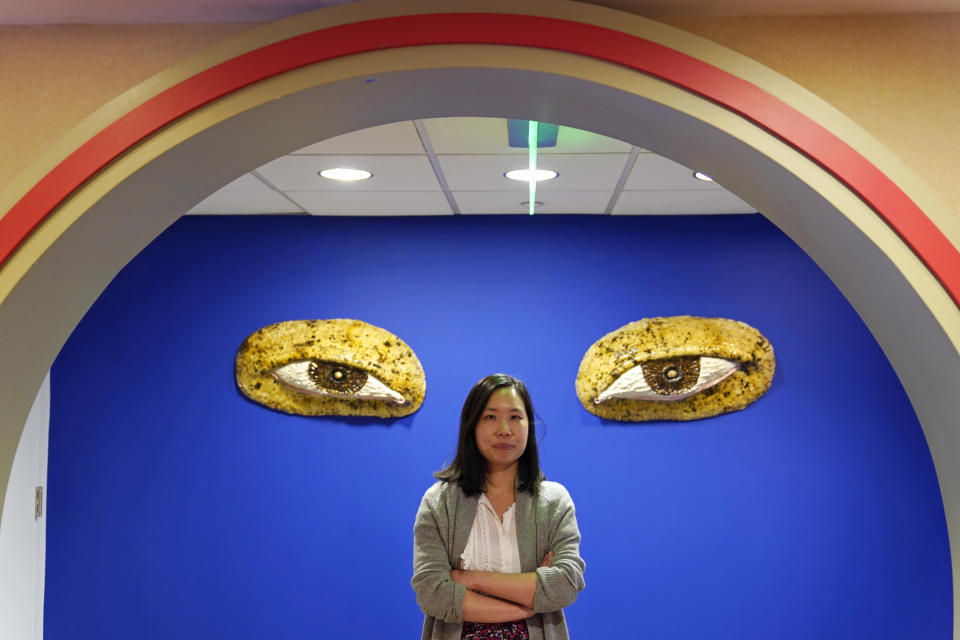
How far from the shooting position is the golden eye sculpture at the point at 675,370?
13.5 ft

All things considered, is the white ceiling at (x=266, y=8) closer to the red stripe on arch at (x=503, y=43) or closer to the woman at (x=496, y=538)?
the red stripe on arch at (x=503, y=43)

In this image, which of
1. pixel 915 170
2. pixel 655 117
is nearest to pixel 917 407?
pixel 915 170

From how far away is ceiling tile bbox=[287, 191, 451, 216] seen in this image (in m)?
3.87

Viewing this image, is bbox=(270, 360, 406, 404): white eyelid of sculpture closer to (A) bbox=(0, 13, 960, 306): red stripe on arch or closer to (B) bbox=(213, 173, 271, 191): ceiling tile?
(B) bbox=(213, 173, 271, 191): ceiling tile

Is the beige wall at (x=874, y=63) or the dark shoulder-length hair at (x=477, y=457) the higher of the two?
the beige wall at (x=874, y=63)

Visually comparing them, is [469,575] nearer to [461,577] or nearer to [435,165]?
[461,577]

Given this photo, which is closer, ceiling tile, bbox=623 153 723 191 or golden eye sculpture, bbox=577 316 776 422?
ceiling tile, bbox=623 153 723 191

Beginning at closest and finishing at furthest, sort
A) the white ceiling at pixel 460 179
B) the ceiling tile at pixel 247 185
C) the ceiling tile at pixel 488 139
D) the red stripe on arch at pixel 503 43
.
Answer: the red stripe on arch at pixel 503 43 < the ceiling tile at pixel 488 139 < the white ceiling at pixel 460 179 < the ceiling tile at pixel 247 185

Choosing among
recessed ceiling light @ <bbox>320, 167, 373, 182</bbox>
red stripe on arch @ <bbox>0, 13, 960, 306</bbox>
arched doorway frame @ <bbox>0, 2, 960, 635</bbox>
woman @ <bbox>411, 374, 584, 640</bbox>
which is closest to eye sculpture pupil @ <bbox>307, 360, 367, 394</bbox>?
recessed ceiling light @ <bbox>320, 167, 373, 182</bbox>

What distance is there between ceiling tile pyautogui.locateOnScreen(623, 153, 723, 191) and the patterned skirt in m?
1.76

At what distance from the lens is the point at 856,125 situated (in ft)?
5.38

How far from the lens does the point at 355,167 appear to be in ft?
11.1

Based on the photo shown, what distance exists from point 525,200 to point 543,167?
616 millimetres

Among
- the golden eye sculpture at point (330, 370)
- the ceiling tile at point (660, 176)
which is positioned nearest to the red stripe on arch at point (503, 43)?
the ceiling tile at point (660, 176)
